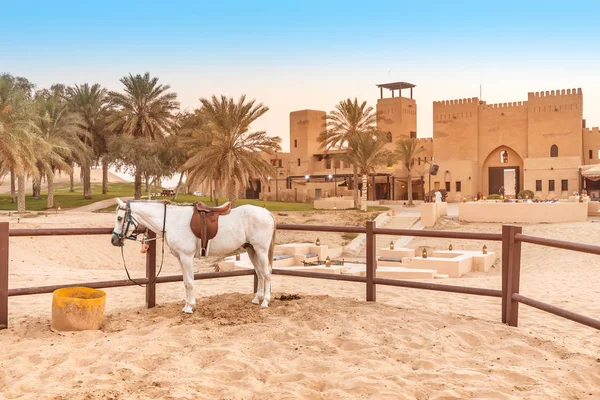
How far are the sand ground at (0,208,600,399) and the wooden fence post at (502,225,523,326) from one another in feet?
0.63

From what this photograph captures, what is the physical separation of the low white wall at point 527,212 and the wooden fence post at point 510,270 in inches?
945

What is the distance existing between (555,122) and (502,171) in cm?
658

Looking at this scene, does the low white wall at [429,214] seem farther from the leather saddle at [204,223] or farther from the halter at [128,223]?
the halter at [128,223]

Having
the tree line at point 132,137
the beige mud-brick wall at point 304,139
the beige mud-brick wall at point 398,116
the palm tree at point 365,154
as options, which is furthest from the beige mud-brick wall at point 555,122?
the tree line at point 132,137

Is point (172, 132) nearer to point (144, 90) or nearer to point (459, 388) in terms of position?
point (144, 90)

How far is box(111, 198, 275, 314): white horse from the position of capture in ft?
20.7

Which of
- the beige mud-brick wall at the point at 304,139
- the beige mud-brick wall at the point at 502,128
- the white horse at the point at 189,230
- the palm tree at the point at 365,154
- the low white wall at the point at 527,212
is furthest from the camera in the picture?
the beige mud-brick wall at the point at 304,139

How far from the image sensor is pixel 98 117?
47312 mm

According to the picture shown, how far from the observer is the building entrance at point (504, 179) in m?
52.8

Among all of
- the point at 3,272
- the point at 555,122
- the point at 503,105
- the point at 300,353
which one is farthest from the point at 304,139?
the point at 300,353

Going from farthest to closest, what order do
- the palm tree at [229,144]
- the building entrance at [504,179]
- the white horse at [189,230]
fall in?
the building entrance at [504,179], the palm tree at [229,144], the white horse at [189,230]

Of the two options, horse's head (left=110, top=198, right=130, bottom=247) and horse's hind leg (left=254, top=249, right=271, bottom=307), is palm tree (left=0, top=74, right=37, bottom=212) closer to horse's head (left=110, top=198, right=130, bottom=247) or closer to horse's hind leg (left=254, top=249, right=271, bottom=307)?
horse's head (left=110, top=198, right=130, bottom=247)

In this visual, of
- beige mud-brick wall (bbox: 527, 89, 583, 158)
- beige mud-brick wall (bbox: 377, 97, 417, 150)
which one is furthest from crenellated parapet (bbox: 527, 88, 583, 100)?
beige mud-brick wall (bbox: 377, 97, 417, 150)

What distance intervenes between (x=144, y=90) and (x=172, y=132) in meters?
4.00
